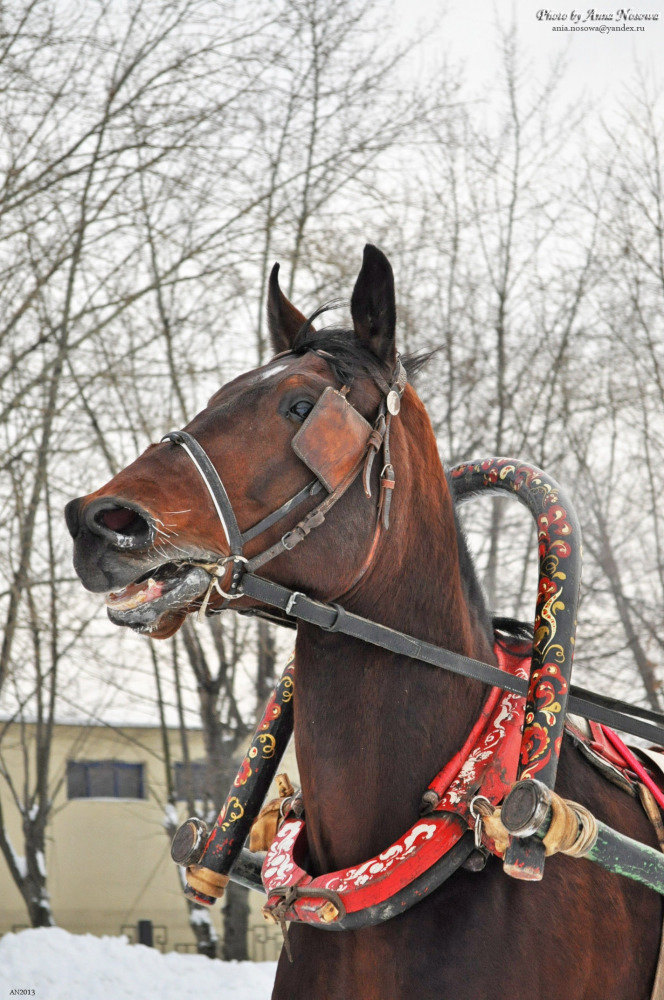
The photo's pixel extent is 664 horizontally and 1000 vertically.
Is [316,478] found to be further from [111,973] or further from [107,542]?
[111,973]

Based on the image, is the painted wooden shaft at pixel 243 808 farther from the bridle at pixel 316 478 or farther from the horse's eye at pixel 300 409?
the horse's eye at pixel 300 409

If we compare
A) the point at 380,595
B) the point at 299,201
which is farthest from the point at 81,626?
the point at 380,595

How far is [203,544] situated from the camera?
1.98 m

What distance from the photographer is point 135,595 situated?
6.49 ft

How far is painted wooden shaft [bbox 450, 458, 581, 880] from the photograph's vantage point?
205cm

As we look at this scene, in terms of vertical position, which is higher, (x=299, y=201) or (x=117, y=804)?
(x=299, y=201)

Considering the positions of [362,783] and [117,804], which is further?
[117,804]

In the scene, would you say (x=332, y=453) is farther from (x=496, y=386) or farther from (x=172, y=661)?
(x=496, y=386)

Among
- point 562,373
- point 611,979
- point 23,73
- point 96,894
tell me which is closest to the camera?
point 611,979

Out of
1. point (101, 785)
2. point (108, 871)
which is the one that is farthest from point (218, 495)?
point (108, 871)

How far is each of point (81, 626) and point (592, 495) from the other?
5.85m

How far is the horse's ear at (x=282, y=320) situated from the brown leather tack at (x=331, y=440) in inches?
22.4

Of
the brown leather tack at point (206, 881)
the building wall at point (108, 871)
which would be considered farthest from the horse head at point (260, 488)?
the building wall at point (108, 871)

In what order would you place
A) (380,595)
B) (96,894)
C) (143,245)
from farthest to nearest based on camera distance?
(96,894), (143,245), (380,595)
